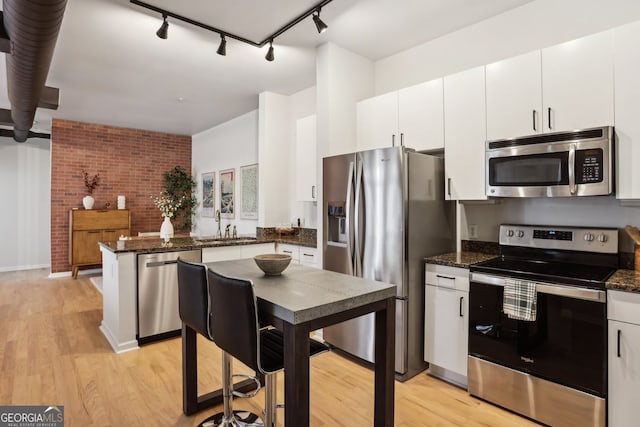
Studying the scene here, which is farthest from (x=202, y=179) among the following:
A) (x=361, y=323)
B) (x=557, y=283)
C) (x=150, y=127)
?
(x=557, y=283)

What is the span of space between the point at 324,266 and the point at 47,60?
263 cm

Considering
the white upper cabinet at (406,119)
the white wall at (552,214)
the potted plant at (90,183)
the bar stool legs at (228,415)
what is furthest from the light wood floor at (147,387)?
the potted plant at (90,183)

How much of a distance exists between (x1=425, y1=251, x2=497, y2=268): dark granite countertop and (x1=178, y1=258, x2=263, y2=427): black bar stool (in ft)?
4.91

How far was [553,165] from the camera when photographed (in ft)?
7.36

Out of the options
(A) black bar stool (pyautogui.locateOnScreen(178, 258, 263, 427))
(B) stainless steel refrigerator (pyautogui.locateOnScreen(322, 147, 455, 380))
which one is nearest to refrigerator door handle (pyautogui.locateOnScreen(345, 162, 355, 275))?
(B) stainless steel refrigerator (pyautogui.locateOnScreen(322, 147, 455, 380))

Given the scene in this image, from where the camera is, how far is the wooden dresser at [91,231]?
20.0 feet

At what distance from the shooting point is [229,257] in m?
3.83

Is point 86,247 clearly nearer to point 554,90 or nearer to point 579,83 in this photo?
point 554,90

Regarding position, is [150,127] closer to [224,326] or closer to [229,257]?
[229,257]

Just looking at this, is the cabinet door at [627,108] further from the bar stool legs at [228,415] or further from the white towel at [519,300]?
the bar stool legs at [228,415]

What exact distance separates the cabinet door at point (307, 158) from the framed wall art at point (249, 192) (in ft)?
5.01

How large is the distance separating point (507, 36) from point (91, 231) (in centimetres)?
670

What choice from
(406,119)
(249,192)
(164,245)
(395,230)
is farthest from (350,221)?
(249,192)

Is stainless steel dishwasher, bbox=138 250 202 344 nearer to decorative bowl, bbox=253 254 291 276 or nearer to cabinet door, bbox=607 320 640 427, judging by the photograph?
decorative bowl, bbox=253 254 291 276
